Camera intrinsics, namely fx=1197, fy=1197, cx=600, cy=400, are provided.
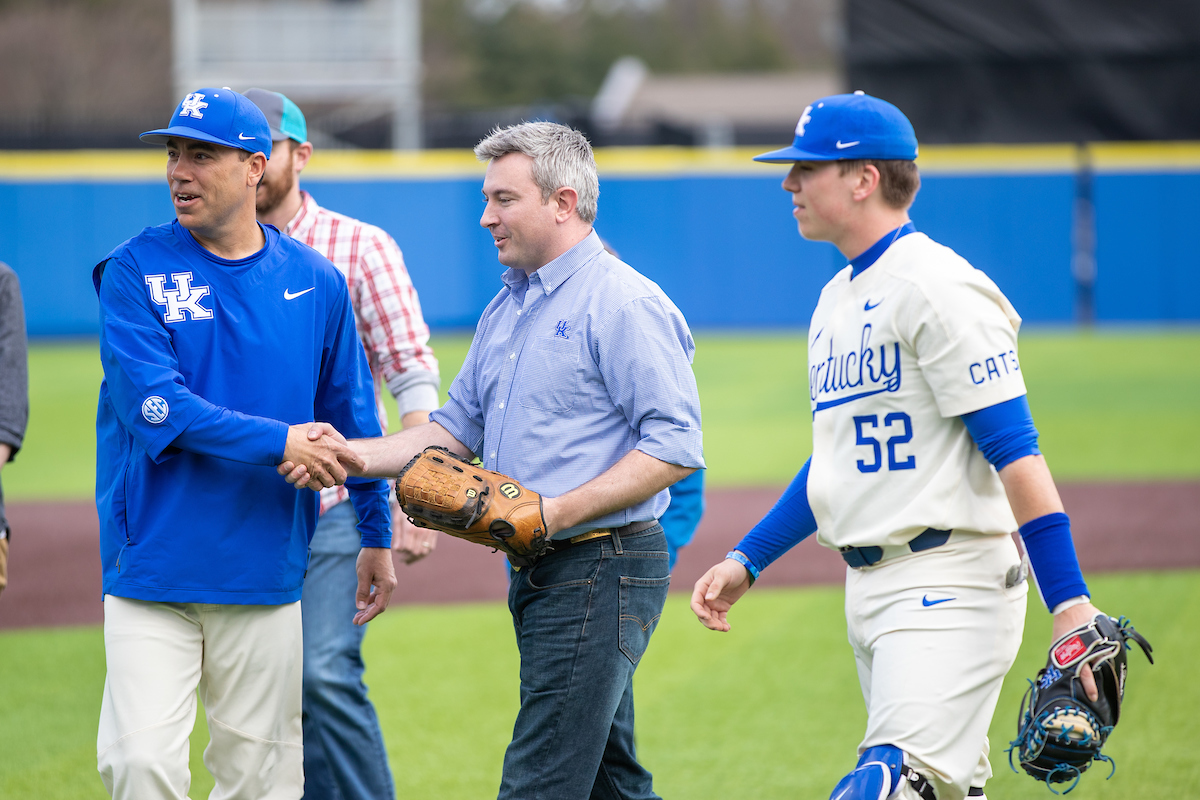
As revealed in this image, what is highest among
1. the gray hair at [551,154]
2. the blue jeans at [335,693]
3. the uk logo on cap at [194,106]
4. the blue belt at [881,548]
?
the uk logo on cap at [194,106]

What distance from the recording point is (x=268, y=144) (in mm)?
3254

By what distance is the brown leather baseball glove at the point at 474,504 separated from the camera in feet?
9.62

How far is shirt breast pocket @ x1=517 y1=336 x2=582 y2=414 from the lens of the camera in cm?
308

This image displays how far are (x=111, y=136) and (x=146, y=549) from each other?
21.4m

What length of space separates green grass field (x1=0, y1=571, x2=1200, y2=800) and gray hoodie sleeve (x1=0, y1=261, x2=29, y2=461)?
1524mm

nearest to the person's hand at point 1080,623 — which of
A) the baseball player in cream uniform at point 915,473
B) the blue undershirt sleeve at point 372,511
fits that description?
the baseball player in cream uniform at point 915,473

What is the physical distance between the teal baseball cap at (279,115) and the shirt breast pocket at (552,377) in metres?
1.46

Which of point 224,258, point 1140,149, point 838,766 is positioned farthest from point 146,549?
point 1140,149

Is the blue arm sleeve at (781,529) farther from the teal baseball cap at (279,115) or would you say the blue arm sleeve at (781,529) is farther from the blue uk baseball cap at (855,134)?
the teal baseball cap at (279,115)

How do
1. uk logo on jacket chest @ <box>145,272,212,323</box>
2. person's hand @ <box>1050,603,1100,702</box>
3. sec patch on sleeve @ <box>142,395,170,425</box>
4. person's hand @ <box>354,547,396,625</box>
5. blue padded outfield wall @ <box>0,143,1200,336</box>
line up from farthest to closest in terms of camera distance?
blue padded outfield wall @ <box>0,143,1200,336</box>
person's hand @ <box>354,547,396,625</box>
uk logo on jacket chest @ <box>145,272,212,323</box>
sec patch on sleeve @ <box>142,395,170,425</box>
person's hand @ <box>1050,603,1100,702</box>

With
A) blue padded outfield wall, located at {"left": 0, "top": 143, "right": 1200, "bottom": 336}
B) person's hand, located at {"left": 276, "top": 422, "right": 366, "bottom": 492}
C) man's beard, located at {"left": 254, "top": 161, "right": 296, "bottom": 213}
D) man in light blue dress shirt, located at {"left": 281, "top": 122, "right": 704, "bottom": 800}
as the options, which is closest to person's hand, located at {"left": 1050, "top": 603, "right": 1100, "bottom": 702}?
man in light blue dress shirt, located at {"left": 281, "top": 122, "right": 704, "bottom": 800}

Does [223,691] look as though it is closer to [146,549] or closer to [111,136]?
[146,549]

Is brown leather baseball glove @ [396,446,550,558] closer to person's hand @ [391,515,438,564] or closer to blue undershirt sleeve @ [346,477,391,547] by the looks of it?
blue undershirt sleeve @ [346,477,391,547]

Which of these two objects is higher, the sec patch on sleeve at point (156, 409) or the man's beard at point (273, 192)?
the man's beard at point (273, 192)
